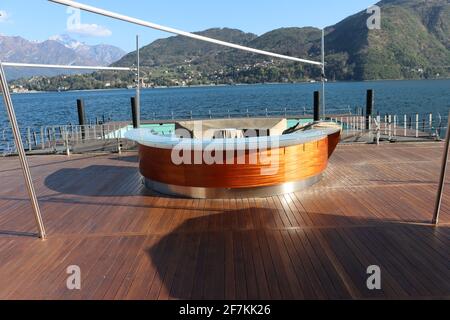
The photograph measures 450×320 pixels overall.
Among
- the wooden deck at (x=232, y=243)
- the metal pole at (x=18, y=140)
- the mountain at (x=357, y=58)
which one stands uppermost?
the mountain at (x=357, y=58)

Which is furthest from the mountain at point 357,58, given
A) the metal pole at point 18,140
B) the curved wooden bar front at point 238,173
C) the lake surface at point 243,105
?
the metal pole at point 18,140

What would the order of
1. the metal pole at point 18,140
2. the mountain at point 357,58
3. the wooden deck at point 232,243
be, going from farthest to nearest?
the mountain at point 357,58 → the metal pole at point 18,140 → the wooden deck at point 232,243

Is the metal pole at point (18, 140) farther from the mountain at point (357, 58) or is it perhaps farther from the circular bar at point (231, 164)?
the mountain at point (357, 58)

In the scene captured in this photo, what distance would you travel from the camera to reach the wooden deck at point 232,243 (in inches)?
135

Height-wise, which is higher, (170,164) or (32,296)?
(170,164)

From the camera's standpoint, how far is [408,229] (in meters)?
4.66

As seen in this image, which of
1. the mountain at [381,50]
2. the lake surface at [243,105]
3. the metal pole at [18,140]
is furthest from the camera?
the mountain at [381,50]

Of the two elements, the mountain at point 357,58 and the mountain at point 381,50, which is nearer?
the mountain at point 357,58

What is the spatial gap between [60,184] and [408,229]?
21.7ft

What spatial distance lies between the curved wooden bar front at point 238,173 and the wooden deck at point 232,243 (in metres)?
0.26

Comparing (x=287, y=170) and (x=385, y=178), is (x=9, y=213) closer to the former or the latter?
(x=287, y=170)

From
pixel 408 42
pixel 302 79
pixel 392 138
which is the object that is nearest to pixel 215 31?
pixel 302 79
